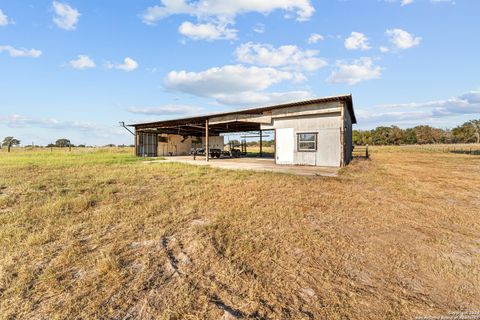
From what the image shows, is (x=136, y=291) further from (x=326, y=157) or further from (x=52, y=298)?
(x=326, y=157)

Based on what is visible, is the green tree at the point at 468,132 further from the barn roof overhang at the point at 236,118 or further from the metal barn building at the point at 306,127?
the metal barn building at the point at 306,127

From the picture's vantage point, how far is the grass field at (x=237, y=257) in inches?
90.3

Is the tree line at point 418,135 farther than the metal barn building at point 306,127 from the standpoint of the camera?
Yes

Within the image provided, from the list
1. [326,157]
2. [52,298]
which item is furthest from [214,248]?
[326,157]

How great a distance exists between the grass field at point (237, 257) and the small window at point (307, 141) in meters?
8.54

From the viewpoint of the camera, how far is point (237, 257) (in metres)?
3.22

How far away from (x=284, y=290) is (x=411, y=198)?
19.2 ft

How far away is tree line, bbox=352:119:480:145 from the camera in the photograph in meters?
83.5

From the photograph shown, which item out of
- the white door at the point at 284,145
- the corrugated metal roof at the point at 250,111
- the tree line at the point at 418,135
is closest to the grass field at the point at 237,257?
the corrugated metal roof at the point at 250,111

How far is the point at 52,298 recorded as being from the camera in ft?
7.88

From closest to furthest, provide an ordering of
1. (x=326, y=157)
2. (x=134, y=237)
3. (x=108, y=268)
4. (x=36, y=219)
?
(x=108, y=268) < (x=134, y=237) < (x=36, y=219) < (x=326, y=157)

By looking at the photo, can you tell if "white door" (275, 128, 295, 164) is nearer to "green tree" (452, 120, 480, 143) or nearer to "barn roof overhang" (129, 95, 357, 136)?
"barn roof overhang" (129, 95, 357, 136)

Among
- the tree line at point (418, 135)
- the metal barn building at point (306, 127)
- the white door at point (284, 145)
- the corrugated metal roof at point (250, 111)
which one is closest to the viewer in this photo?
the corrugated metal roof at point (250, 111)

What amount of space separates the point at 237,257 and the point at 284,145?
43.4ft
